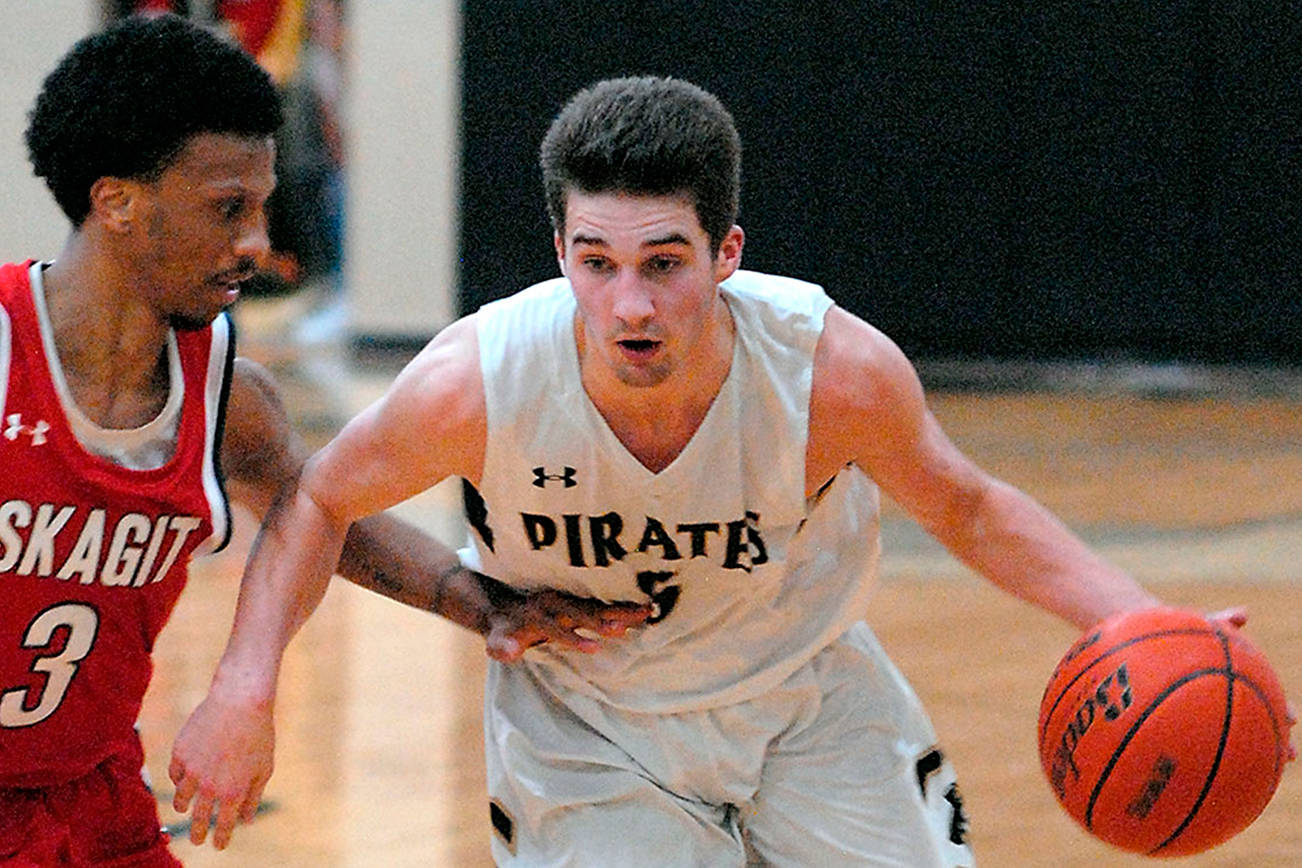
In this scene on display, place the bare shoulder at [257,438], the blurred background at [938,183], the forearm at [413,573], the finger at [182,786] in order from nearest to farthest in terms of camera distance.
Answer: the finger at [182,786] → the bare shoulder at [257,438] → the forearm at [413,573] → the blurred background at [938,183]

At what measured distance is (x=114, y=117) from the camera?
284 cm

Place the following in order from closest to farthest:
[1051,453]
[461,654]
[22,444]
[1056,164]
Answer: [22,444] → [461,654] → [1051,453] → [1056,164]

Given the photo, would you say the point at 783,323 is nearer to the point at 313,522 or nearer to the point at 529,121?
the point at 313,522

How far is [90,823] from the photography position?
290cm

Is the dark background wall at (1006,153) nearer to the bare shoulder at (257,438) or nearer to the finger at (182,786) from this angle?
the bare shoulder at (257,438)

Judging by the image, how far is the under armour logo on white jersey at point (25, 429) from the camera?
2.76 m

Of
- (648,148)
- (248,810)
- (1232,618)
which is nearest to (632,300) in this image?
(648,148)

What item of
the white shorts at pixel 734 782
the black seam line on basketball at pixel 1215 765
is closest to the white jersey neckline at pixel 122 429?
the white shorts at pixel 734 782

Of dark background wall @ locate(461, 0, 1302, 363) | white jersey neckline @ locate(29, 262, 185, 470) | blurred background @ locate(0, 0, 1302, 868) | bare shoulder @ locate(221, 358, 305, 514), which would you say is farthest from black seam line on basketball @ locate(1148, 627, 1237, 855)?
dark background wall @ locate(461, 0, 1302, 363)

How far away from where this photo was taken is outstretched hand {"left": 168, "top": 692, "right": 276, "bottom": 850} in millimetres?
2709

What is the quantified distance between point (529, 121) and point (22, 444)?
9.85m

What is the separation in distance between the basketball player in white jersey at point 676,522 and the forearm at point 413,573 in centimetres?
11

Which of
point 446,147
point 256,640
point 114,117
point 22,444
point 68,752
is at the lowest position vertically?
point 446,147

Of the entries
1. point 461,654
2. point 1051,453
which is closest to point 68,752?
point 461,654
